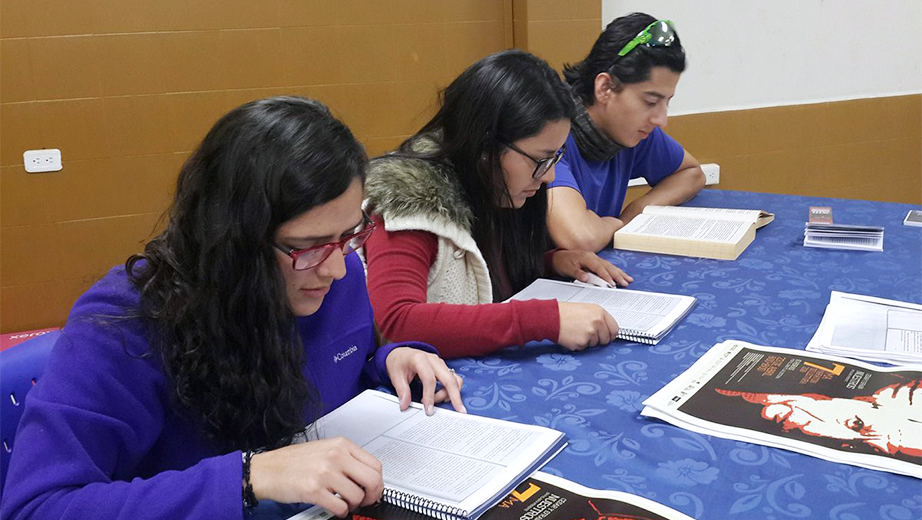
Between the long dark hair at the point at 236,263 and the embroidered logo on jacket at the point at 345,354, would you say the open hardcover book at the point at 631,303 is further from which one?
the long dark hair at the point at 236,263

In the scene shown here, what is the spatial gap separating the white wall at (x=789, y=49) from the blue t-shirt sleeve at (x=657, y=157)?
1132 mm

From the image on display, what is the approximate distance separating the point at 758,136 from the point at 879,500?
3187 mm

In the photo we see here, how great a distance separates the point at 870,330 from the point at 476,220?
798 mm

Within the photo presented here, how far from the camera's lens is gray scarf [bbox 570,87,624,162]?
2.40 m

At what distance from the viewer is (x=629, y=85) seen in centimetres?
233

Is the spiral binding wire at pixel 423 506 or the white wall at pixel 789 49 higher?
the white wall at pixel 789 49

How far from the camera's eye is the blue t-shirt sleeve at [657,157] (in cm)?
263

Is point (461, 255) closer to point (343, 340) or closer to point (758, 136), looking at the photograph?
point (343, 340)

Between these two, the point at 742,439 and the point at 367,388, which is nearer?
the point at 742,439

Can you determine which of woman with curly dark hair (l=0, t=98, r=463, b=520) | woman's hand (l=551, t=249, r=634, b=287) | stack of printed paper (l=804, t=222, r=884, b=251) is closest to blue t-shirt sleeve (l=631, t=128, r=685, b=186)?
stack of printed paper (l=804, t=222, r=884, b=251)

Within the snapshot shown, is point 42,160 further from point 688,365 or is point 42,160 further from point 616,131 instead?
point 688,365

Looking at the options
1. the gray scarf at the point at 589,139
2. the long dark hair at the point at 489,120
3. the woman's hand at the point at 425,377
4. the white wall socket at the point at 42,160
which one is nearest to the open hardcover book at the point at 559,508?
the woman's hand at the point at 425,377

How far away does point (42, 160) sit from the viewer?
3066 millimetres

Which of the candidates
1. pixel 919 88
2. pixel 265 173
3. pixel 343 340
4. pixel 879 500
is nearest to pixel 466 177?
pixel 343 340
